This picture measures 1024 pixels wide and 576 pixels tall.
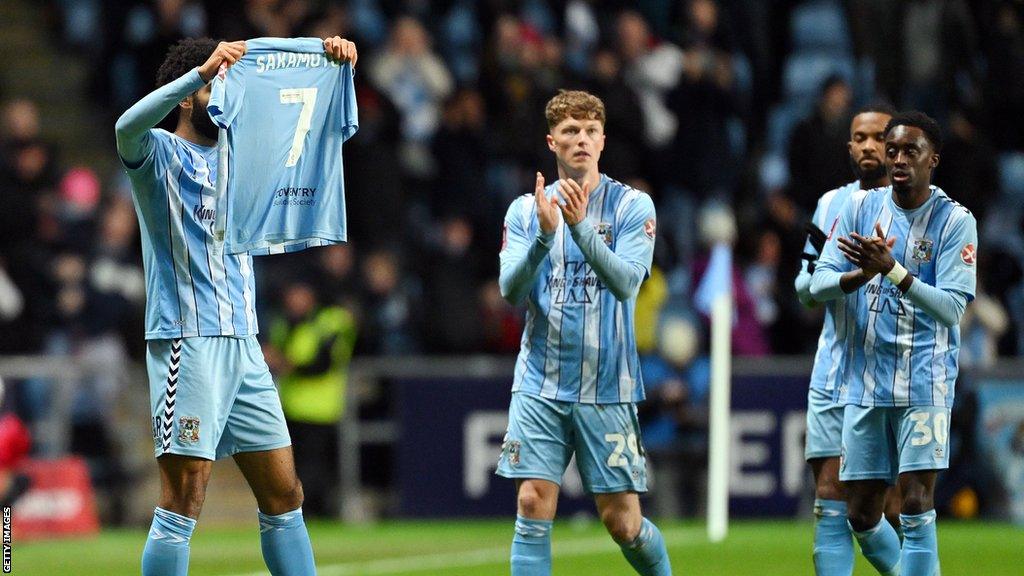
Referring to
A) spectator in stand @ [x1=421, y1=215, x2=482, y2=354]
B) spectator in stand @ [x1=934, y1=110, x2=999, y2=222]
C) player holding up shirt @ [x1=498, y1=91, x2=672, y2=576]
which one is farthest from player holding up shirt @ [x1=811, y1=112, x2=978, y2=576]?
spectator in stand @ [x1=934, y1=110, x2=999, y2=222]

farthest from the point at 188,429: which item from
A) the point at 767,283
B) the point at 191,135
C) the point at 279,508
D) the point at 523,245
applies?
the point at 767,283

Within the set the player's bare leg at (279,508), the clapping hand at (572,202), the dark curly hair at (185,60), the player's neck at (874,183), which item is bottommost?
the player's bare leg at (279,508)

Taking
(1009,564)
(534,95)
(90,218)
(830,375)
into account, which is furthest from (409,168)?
(830,375)

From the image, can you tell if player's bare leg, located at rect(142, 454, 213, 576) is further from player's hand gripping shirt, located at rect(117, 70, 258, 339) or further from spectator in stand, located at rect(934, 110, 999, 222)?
spectator in stand, located at rect(934, 110, 999, 222)

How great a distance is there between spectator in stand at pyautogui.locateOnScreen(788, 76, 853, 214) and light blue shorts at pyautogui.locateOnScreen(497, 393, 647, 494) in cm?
798

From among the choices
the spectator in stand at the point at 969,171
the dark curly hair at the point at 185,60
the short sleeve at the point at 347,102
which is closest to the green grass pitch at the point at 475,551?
the spectator in stand at the point at 969,171

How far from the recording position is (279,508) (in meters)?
7.59

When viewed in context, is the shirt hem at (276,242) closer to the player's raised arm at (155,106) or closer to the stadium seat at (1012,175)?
the player's raised arm at (155,106)

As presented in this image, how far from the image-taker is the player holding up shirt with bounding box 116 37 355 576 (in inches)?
286

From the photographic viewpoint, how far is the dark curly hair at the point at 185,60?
7.50 m

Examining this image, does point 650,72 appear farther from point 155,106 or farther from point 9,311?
point 155,106

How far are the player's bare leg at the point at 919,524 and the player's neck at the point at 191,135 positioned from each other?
3.35 meters

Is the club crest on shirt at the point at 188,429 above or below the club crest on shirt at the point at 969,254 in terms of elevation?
below

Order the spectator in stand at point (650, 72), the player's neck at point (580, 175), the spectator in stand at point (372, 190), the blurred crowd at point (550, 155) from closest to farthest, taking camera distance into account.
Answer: the player's neck at point (580, 175)
the blurred crowd at point (550, 155)
the spectator in stand at point (372, 190)
the spectator in stand at point (650, 72)
